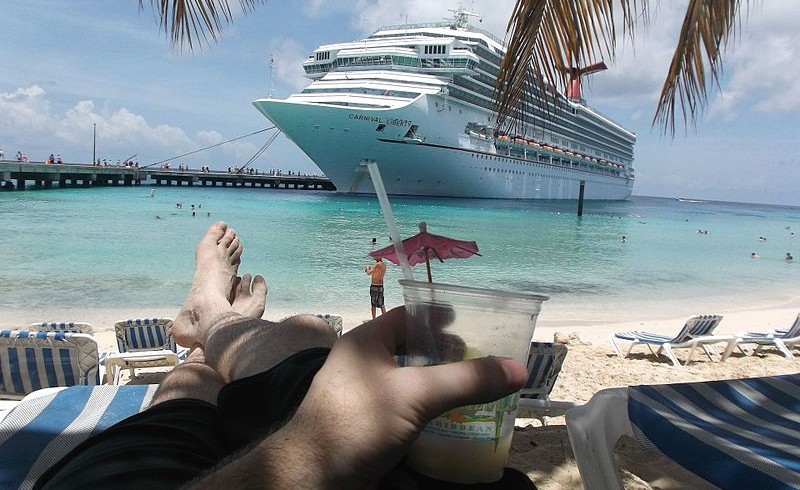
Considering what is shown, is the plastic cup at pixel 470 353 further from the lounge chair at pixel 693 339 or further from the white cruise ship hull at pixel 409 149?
the white cruise ship hull at pixel 409 149

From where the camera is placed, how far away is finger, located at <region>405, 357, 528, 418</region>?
553mm

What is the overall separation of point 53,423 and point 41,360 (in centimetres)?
A: 149

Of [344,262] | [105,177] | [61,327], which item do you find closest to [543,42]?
[61,327]

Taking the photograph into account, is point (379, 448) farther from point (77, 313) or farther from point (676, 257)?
point (676, 257)

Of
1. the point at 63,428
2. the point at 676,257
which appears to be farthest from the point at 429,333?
the point at 676,257

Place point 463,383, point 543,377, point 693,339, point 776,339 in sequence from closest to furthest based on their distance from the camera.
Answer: point 463,383
point 543,377
point 693,339
point 776,339

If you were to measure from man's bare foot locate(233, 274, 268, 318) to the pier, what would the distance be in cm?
3571

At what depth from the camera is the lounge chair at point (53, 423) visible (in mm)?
1309

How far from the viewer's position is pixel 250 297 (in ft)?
5.19

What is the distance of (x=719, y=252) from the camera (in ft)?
67.3

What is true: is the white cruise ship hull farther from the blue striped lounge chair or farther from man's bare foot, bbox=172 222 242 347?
man's bare foot, bbox=172 222 242 347

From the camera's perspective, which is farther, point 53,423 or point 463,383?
point 53,423

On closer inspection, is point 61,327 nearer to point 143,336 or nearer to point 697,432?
point 143,336

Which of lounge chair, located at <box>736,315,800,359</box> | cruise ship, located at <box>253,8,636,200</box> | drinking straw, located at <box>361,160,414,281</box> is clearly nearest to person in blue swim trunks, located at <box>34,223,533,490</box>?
drinking straw, located at <box>361,160,414,281</box>
